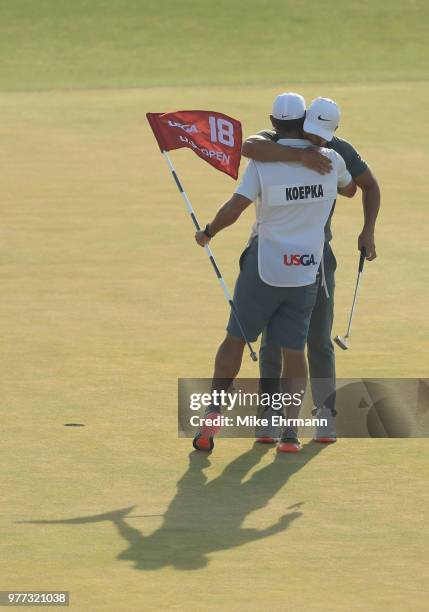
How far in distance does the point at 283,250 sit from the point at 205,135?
4.13ft

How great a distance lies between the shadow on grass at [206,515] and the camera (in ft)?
24.3

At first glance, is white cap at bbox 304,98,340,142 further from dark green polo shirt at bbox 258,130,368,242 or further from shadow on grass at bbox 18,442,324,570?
shadow on grass at bbox 18,442,324,570

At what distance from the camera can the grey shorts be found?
29.2 ft

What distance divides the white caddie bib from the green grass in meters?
16.7

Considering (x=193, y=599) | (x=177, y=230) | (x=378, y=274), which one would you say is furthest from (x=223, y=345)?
(x=177, y=230)

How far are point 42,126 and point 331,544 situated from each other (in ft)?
49.9

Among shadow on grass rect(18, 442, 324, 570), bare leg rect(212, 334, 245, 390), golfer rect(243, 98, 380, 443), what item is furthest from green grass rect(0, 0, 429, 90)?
shadow on grass rect(18, 442, 324, 570)

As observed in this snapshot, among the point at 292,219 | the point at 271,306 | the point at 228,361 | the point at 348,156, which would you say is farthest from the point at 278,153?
the point at 228,361

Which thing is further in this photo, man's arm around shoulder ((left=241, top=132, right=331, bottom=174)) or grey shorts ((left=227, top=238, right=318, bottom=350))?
grey shorts ((left=227, top=238, right=318, bottom=350))

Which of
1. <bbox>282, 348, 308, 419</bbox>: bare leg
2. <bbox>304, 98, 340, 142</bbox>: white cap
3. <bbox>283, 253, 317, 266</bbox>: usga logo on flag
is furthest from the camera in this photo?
<bbox>282, 348, 308, 419</bbox>: bare leg

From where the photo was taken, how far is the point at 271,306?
8.94 meters

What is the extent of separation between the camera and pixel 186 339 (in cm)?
1168

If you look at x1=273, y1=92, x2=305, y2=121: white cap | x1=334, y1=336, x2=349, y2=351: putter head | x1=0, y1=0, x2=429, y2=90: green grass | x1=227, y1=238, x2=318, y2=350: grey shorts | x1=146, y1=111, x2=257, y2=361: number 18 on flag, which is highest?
x1=273, y1=92, x2=305, y2=121: white cap

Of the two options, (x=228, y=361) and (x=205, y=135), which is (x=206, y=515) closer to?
(x=228, y=361)
